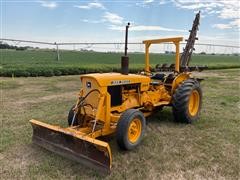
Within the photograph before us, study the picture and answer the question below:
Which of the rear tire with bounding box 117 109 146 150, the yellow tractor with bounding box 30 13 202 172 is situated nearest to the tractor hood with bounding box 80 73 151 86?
the yellow tractor with bounding box 30 13 202 172

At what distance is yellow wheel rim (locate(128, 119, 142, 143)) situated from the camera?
13.9 ft

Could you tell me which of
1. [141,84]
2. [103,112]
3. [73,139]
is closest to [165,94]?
[141,84]

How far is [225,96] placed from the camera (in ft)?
29.7

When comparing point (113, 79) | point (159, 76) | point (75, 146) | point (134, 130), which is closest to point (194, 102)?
point (159, 76)

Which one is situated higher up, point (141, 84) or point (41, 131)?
point (141, 84)

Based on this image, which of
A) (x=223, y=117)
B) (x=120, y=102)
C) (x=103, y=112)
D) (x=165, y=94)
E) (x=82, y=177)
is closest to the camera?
(x=82, y=177)

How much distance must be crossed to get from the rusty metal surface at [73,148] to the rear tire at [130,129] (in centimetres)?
60

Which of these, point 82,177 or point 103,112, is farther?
point 103,112

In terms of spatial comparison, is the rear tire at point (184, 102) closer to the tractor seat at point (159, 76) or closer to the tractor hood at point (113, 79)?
the tractor seat at point (159, 76)

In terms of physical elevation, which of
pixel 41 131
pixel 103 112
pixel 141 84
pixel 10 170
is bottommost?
pixel 10 170

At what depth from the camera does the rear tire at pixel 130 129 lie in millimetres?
3965

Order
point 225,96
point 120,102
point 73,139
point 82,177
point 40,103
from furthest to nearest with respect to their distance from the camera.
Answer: point 225,96
point 40,103
point 120,102
point 73,139
point 82,177

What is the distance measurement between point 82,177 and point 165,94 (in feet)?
9.73

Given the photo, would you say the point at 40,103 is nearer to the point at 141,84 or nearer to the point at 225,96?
the point at 141,84
